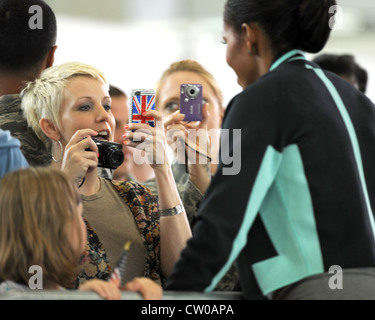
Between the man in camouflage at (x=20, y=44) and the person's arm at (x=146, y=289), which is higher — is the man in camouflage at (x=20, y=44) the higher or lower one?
the higher one

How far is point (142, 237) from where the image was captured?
215 centimetres

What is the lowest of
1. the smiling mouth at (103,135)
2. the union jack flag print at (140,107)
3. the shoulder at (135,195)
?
the shoulder at (135,195)

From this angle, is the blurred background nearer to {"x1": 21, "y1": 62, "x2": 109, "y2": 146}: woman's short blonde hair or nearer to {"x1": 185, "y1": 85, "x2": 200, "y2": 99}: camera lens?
{"x1": 185, "y1": 85, "x2": 200, "y2": 99}: camera lens

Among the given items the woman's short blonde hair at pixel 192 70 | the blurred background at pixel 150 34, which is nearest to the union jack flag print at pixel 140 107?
the woman's short blonde hair at pixel 192 70

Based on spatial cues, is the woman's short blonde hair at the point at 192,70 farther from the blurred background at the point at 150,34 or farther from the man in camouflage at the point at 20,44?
the blurred background at the point at 150,34

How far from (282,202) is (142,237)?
0.68 metres

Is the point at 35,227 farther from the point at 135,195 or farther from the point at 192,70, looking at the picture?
the point at 192,70

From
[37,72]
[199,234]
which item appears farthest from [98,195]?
[199,234]

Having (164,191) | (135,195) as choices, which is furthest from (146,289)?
(135,195)

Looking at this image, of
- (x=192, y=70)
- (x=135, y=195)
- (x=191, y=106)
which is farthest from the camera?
(x=192, y=70)

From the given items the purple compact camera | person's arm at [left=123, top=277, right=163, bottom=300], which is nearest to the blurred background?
the purple compact camera

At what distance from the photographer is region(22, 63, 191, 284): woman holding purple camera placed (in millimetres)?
2051

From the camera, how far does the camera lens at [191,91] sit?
2502mm
